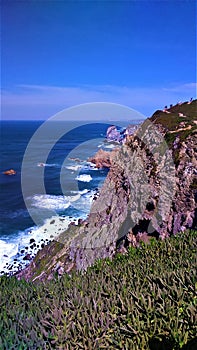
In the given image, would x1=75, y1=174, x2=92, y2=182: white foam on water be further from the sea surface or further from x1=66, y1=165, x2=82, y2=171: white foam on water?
x1=66, y1=165, x2=82, y2=171: white foam on water

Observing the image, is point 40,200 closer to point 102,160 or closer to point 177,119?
point 102,160

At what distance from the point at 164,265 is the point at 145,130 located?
1225cm

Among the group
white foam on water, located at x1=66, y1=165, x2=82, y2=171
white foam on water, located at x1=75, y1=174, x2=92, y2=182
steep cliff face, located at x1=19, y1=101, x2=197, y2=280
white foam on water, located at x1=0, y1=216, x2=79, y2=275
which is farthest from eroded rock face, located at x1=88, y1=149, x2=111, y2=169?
steep cliff face, located at x1=19, y1=101, x2=197, y2=280

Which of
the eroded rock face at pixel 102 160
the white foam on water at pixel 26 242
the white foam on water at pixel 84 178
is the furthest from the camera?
the eroded rock face at pixel 102 160

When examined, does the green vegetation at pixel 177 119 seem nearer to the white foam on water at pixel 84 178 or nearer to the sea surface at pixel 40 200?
the sea surface at pixel 40 200

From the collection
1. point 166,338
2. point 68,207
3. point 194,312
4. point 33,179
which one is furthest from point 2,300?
point 33,179

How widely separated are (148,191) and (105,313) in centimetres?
1004

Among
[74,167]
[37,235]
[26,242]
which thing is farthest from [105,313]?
[74,167]

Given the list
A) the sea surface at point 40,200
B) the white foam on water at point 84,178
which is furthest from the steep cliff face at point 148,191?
the white foam on water at point 84,178

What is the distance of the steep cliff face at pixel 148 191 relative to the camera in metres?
13.2

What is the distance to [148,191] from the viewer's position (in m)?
14.4

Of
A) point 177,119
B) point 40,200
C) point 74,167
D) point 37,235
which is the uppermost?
point 177,119

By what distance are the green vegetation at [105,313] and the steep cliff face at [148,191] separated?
21.2 feet

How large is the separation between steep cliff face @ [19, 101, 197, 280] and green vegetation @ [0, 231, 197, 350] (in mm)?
6459
